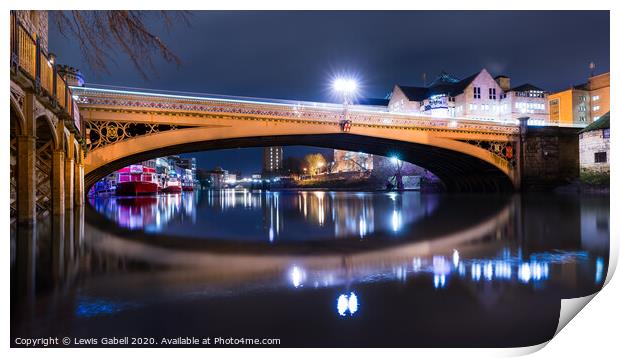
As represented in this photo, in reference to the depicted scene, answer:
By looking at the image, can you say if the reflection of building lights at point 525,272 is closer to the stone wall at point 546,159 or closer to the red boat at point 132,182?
the stone wall at point 546,159

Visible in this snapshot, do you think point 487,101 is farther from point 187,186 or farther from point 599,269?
point 187,186

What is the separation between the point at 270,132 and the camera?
1213 inches

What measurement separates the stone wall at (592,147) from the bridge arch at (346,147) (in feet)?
25.6

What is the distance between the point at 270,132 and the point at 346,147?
49.7 feet

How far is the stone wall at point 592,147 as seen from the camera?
33.4 m

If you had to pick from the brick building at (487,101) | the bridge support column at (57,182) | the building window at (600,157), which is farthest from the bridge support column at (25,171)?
the brick building at (487,101)

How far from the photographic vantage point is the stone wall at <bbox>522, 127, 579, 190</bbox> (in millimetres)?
43750

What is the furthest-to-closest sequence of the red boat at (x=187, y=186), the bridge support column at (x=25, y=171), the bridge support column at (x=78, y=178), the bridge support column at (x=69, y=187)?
the red boat at (x=187, y=186)
the bridge support column at (x=78, y=178)
the bridge support column at (x=69, y=187)
the bridge support column at (x=25, y=171)

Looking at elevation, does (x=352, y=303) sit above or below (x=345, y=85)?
below

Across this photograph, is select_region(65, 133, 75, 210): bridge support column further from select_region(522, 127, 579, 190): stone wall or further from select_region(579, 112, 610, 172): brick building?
select_region(522, 127, 579, 190): stone wall

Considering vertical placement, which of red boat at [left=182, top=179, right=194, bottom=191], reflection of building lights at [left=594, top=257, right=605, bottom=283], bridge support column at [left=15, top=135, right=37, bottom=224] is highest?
bridge support column at [left=15, top=135, right=37, bottom=224]

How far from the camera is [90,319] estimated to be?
3.95 m

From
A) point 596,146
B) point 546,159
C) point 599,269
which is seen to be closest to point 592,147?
point 596,146

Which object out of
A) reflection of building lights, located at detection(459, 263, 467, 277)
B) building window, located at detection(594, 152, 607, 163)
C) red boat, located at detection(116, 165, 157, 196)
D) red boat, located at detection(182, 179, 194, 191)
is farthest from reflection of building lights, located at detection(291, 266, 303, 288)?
red boat, located at detection(182, 179, 194, 191)
